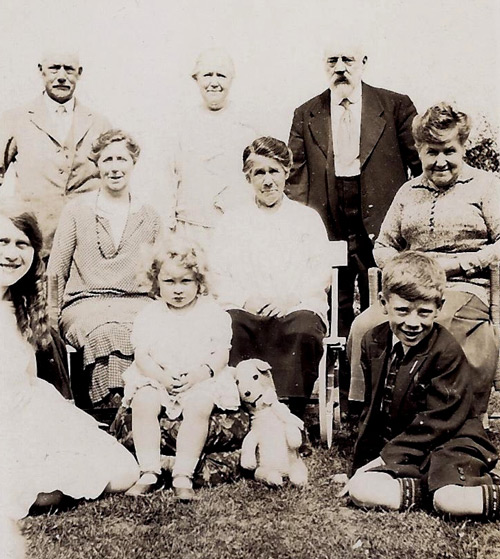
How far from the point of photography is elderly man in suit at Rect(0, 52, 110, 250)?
3600mm

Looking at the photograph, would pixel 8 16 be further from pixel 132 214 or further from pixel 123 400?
pixel 123 400

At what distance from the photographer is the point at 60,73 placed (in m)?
3.52

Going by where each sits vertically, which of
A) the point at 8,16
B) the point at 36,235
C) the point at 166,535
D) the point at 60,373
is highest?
the point at 8,16

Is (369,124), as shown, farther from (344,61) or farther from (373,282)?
(373,282)

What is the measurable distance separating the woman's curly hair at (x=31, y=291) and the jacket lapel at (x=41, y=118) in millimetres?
689

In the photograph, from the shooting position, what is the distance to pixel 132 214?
3537 millimetres

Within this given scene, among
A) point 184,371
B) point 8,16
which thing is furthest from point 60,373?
point 8,16

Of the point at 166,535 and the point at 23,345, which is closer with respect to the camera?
the point at 166,535

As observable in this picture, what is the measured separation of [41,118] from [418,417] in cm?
210

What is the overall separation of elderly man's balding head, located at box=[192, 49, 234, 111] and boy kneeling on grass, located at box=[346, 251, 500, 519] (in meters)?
1.14

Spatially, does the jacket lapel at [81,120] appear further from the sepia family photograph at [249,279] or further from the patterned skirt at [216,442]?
the patterned skirt at [216,442]

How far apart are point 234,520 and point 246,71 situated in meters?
1.80

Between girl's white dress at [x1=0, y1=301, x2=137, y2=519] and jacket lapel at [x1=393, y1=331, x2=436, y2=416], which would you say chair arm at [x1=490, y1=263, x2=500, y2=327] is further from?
girl's white dress at [x1=0, y1=301, x2=137, y2=519]

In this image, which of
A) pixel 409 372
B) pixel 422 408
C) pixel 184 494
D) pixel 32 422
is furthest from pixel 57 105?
pixel 422 408
